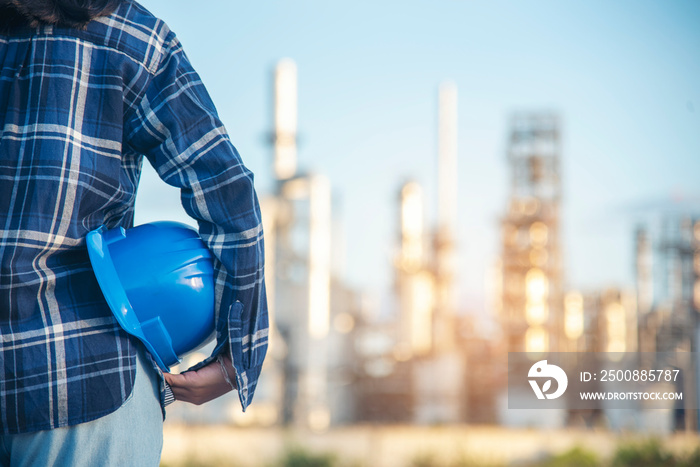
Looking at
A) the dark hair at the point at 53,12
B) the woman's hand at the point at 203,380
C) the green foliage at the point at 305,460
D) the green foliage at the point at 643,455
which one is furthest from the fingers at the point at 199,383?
the green foliage at the point at 643,455

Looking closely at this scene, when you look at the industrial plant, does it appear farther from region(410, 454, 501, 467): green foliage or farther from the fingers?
the fingers

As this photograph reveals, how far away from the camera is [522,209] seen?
20.8 metres

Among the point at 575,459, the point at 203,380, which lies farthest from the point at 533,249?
the point at 203,380

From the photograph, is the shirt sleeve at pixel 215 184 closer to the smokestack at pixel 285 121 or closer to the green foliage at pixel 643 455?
the green foliage at pixel 643 455

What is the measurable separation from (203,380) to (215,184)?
0.30 m

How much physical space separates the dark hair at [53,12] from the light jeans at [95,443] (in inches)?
20.5

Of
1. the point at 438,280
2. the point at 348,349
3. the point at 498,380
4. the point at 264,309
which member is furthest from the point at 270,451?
the point at 438,280

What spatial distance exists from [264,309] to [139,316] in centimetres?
19

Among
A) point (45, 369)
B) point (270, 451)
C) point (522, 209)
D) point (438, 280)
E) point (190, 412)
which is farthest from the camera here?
point (438, 280)

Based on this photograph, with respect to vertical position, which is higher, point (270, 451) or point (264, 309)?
point (264, 309)

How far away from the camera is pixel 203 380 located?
110cm

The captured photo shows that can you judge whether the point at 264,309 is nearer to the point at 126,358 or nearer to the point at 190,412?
the point at 126,358

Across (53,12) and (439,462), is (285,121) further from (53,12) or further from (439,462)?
(53,12)

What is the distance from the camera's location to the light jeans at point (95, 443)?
96cm
